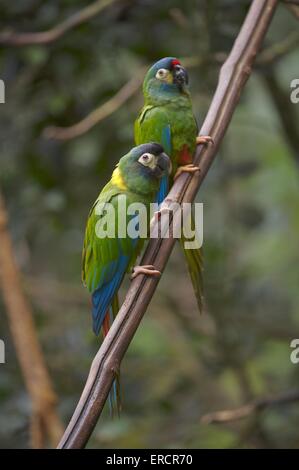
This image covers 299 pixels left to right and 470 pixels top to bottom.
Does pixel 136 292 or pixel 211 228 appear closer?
pixel 136 292

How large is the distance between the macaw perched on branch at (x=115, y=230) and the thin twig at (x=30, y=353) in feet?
2.11

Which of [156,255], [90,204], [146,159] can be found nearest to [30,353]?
[90,204]

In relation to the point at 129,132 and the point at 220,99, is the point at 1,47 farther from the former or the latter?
the point at 220,99

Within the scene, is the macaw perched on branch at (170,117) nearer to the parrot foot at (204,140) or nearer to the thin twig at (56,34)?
the parrot foot at (204,140)

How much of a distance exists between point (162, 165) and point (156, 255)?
9.8 inches

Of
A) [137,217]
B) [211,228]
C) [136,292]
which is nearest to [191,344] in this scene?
[211,228]

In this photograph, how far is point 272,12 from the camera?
1.40 meters

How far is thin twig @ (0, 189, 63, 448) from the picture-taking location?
78.7 inches

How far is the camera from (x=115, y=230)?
1372 millimetres

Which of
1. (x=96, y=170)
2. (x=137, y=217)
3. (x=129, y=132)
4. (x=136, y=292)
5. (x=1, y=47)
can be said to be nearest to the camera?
(x=136, y=292)

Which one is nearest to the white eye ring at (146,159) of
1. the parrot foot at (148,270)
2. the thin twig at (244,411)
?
the parrot foot at (148,270)

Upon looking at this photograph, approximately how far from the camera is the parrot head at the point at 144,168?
135cm

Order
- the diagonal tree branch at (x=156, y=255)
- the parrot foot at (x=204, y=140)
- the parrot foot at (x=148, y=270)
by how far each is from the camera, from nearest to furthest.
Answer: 1. the diagonal tree branch at (x=156, y=255)
2. the parrot foot at (x=148, y=270)
3. the parrot foot at (x=204, y=140)
